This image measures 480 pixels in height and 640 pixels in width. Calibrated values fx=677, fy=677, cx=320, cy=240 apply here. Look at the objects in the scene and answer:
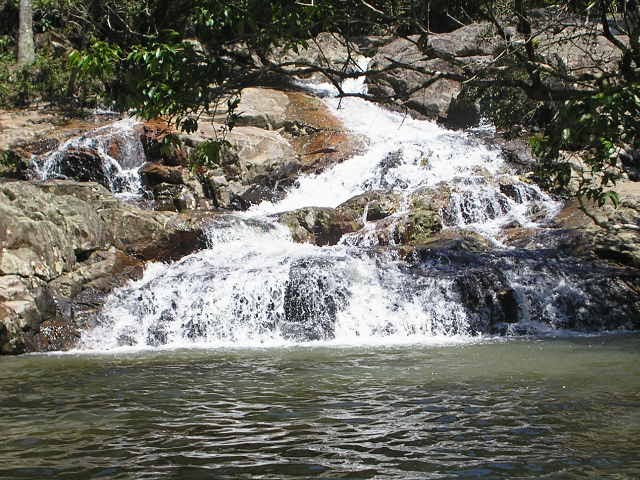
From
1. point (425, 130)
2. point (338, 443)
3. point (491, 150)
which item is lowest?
point (338, 443)

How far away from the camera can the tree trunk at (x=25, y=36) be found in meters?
26.6

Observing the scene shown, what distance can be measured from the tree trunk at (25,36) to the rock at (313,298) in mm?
19277

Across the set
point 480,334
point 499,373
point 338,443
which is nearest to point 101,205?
point 480,334

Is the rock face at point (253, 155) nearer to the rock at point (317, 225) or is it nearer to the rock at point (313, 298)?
the rock at point (317, 225)

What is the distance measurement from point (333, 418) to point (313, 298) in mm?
7058

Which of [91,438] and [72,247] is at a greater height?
[72,247]

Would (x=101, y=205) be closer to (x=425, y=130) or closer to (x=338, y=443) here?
(x=338, y=443)

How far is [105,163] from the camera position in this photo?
19.7 metres

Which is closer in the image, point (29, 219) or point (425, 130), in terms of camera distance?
point (29, 219)

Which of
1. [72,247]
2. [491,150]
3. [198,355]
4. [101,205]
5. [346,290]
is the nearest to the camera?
[198,355]

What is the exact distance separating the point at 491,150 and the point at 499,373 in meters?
15.4

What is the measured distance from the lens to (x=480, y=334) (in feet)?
38.1

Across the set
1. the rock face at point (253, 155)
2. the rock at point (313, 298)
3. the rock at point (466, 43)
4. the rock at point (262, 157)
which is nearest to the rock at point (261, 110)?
the rock face at point (253, 155)

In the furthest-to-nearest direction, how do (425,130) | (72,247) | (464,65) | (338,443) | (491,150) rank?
(425,130) → (491,150) → (72,247) → (464,65) → (338,443)
